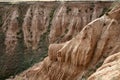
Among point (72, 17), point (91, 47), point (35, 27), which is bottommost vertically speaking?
point (35, 27)

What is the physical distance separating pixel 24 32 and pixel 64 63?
37.3m

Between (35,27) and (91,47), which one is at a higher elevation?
(91,47)

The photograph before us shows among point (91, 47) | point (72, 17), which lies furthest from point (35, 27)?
point (91, 47)

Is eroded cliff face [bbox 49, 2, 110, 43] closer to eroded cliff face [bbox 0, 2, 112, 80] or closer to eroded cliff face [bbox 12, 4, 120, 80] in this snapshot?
eroded cliff face [bbox 0, 2, 112, 80]

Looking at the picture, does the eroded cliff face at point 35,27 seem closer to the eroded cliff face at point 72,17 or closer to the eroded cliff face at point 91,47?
the eroded cliff face at point 72,17

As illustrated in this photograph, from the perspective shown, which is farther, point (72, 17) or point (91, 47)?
point (72, 17)

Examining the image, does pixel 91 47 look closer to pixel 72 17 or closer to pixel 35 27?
pixel 72 17

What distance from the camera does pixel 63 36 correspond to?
197ft

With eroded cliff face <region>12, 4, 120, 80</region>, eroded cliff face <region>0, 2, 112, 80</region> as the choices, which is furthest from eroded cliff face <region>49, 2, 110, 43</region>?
eroded cliff face <region>12, 4, 120, 80</region>

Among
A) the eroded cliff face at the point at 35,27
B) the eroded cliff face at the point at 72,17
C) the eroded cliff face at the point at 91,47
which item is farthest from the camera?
the eroded cliff face at the point at 35,27

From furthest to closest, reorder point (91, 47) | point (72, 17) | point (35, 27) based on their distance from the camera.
→ point (35, 27) < point (72, 17) < point (91, 47)

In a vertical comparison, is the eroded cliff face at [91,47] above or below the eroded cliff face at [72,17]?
above

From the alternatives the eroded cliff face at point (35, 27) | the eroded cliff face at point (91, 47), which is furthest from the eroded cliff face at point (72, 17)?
the eroded cliff face at point (91, 47)

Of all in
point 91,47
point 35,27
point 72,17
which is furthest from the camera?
point 35,27
